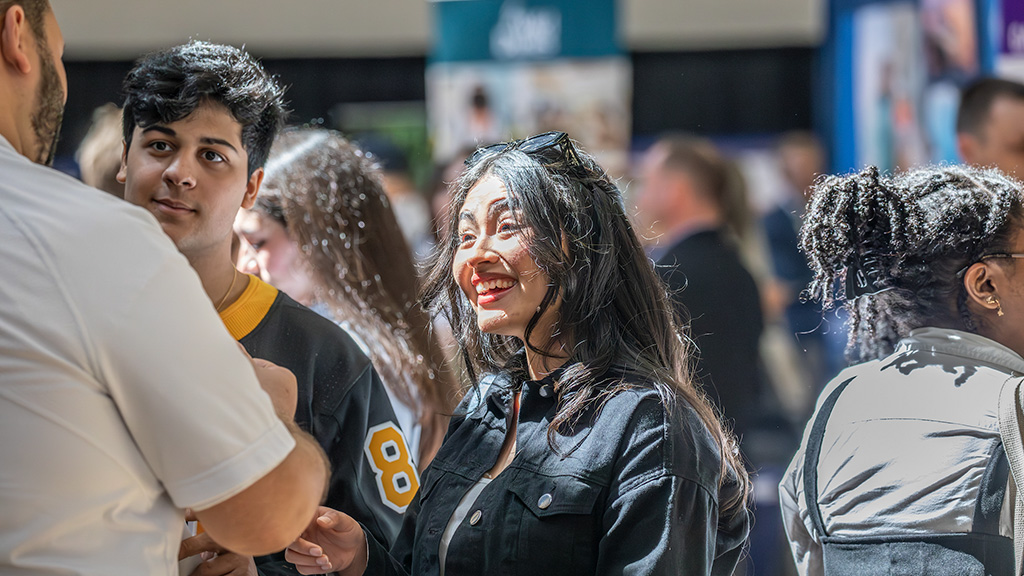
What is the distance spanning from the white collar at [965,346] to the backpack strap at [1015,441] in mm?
63

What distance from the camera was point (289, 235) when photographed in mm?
2621

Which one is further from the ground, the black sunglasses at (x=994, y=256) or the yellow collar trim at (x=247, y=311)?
the black sunglasses at (x=994, y=256)

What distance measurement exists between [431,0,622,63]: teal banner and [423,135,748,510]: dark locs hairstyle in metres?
2.80

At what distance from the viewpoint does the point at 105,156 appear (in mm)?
2875

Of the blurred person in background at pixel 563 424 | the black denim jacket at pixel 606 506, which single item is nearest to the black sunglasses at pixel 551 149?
the blurred person in background at pixel 563 424

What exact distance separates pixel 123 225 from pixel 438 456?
2.64 ft

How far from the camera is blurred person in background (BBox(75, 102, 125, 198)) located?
108 inches

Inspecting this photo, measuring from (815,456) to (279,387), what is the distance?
0.98m

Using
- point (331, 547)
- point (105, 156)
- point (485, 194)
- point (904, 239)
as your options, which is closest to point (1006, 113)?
point (904, 239)

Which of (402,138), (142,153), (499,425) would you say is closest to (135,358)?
(499,425)

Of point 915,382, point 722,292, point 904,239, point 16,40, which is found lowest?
point 722,292

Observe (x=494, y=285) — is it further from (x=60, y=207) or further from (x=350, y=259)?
(x=350, y=259)

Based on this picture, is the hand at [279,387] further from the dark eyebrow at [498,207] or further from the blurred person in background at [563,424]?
the dark eyebrow at [498,207]

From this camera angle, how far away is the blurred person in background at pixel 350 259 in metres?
2.48
